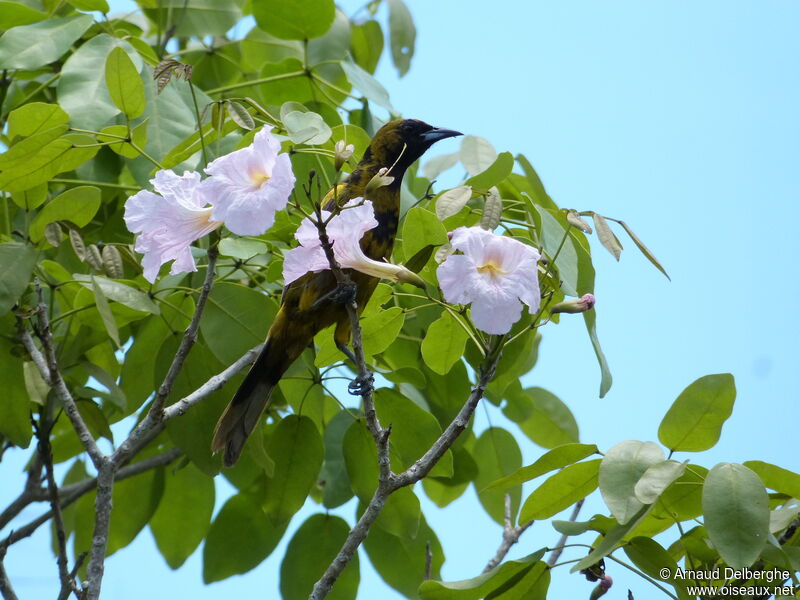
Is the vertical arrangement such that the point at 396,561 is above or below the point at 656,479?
above

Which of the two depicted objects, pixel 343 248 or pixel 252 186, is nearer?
pixel 252 186

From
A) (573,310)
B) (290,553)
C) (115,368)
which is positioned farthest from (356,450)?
(573,310)

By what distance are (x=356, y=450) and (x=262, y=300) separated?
1.78ft

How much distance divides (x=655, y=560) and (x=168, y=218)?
4.48 ft

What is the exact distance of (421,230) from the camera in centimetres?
230

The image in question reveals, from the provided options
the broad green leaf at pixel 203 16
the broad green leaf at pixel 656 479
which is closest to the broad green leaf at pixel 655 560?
the broad green leaf at pixel 656 479

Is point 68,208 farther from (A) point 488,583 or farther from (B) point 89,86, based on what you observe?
(A) point 488,583

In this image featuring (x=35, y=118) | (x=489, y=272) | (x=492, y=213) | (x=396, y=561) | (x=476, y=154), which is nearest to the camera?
(x=489, y=272)

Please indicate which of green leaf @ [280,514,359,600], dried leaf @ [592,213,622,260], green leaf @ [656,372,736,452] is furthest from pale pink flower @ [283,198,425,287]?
green leaf @ [280,514,359,600]

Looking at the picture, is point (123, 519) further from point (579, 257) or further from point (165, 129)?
point (579, 257)

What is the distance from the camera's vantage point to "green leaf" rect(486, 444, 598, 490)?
222 centimetres

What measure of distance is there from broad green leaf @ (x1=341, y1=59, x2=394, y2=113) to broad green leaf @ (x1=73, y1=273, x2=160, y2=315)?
1.15m

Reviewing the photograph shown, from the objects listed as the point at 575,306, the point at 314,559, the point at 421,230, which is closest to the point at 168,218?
the point at 421,230

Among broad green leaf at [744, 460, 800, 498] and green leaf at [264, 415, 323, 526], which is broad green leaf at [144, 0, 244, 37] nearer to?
green leaf at [264, 415, 323, 526]
